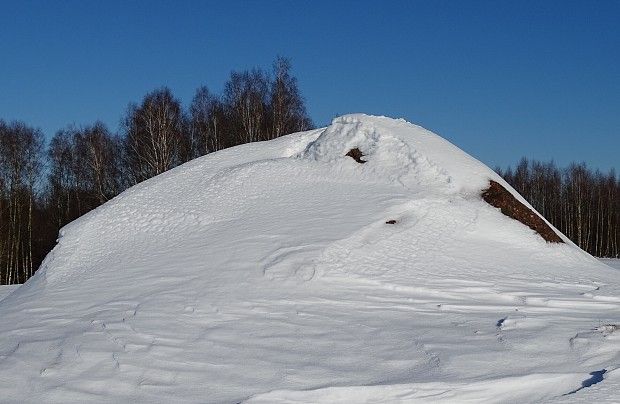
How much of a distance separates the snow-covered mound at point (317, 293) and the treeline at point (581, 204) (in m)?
29.1

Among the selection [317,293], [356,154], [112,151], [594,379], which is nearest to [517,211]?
[356,154]

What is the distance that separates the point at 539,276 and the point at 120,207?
641cm

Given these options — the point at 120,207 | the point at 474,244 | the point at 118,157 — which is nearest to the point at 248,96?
the point at 118,157

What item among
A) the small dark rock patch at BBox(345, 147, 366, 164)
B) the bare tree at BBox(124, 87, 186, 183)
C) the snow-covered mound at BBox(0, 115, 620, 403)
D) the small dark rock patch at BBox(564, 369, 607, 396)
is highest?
the bare tree at BBox(124, 87, 186, 183)

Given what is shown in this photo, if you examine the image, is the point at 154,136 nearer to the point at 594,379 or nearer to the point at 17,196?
the point at 17,196

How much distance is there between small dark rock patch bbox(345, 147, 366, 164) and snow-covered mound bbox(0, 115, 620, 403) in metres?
0.11

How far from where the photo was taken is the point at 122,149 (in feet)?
93.7

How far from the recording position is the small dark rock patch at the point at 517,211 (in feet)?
30.8

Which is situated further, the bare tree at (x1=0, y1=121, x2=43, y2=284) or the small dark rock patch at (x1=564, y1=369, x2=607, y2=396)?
the bare tree at (x1=0, y1=121, x2=43, y2=284)

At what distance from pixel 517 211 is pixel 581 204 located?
112 feet

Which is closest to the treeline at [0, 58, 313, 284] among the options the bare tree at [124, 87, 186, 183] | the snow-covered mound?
the bare tree at [124, 87, 186, 183]

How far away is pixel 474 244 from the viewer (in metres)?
8.34

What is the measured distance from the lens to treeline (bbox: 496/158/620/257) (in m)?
37.7

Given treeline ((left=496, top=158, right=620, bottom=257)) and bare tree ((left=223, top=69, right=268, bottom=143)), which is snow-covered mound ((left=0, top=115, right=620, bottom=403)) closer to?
bare tree ((left=223, top=69, right=268, bottom=143))
